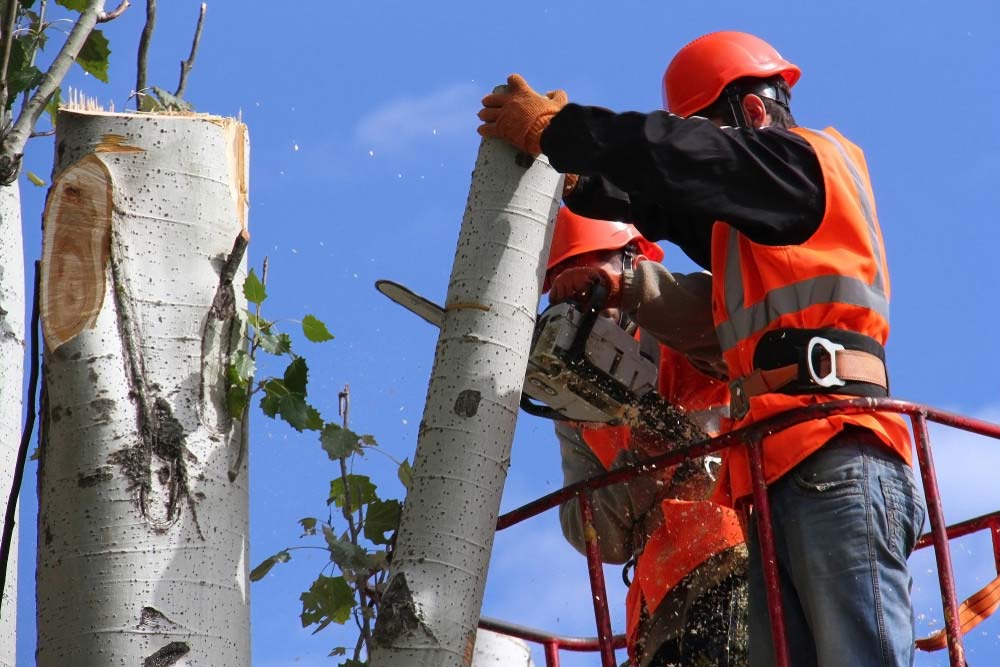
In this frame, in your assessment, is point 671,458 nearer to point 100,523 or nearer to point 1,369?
point 100,523

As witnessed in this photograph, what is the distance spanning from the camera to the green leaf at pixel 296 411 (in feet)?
9.78

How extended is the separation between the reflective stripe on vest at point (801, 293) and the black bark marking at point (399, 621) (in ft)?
4.64

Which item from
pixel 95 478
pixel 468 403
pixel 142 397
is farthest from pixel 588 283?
pixel 95 478

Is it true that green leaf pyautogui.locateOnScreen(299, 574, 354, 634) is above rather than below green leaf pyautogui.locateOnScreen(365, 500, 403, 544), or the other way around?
below

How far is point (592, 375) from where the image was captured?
427 centimetres

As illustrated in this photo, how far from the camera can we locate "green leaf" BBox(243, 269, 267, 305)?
2910mm

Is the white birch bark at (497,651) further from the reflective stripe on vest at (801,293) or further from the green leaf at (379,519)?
the green leaf at (379,519)

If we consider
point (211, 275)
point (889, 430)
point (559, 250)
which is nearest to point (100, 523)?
point (211, 275)

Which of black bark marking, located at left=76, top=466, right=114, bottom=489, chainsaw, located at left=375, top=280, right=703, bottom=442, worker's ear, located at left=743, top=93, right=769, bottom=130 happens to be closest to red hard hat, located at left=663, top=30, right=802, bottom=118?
worker's ear, located at left=743, top=93, right=769, bottom=130

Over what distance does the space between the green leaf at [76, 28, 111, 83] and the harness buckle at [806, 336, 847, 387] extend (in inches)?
91.1

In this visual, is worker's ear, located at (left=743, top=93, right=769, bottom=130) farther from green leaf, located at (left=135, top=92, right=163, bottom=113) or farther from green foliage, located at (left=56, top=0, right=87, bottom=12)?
green foliage, located at (left=56, top=0, right=87, bottom=12)

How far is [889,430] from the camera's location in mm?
3449

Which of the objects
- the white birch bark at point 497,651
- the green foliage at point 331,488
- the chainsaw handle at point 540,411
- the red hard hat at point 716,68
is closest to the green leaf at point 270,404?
the green foliage at point 331,488

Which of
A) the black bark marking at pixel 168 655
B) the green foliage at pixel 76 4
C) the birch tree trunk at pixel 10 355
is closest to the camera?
the black bark marking at pixel 168 655
